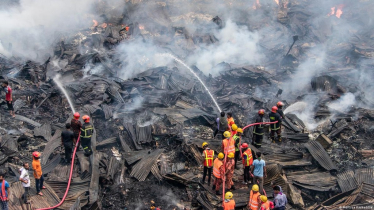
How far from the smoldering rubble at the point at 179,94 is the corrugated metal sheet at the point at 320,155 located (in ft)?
0.15

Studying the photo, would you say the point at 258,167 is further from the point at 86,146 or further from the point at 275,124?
the point at 86,146

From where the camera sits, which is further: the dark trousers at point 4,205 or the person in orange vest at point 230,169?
the person in orange vest at point 230,169

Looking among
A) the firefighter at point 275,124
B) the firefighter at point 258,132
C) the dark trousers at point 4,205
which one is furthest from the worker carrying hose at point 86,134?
the firefighter at point 275,124

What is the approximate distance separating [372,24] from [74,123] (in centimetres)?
2550

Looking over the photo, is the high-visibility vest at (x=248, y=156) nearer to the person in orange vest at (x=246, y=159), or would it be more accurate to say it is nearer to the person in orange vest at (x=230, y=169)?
the person in orange vest at (x=246, y=159)

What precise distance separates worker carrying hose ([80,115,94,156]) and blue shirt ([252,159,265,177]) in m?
5.29

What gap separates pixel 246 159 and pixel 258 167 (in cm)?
51

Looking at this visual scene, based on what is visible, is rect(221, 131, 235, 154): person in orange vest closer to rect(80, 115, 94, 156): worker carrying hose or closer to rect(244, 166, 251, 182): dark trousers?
rect(244, 166, 251, 182): dark trousers

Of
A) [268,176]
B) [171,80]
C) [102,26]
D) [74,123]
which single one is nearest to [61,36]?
[102,26]

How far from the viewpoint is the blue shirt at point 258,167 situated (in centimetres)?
889

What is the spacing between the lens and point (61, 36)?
68.1ft

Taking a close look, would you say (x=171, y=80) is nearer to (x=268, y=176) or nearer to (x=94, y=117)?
(x=94, y=117)

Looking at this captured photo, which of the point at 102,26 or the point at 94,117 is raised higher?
the point at 102,26

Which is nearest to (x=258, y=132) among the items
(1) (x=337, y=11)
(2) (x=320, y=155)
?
(2) (x=320, y=155)
